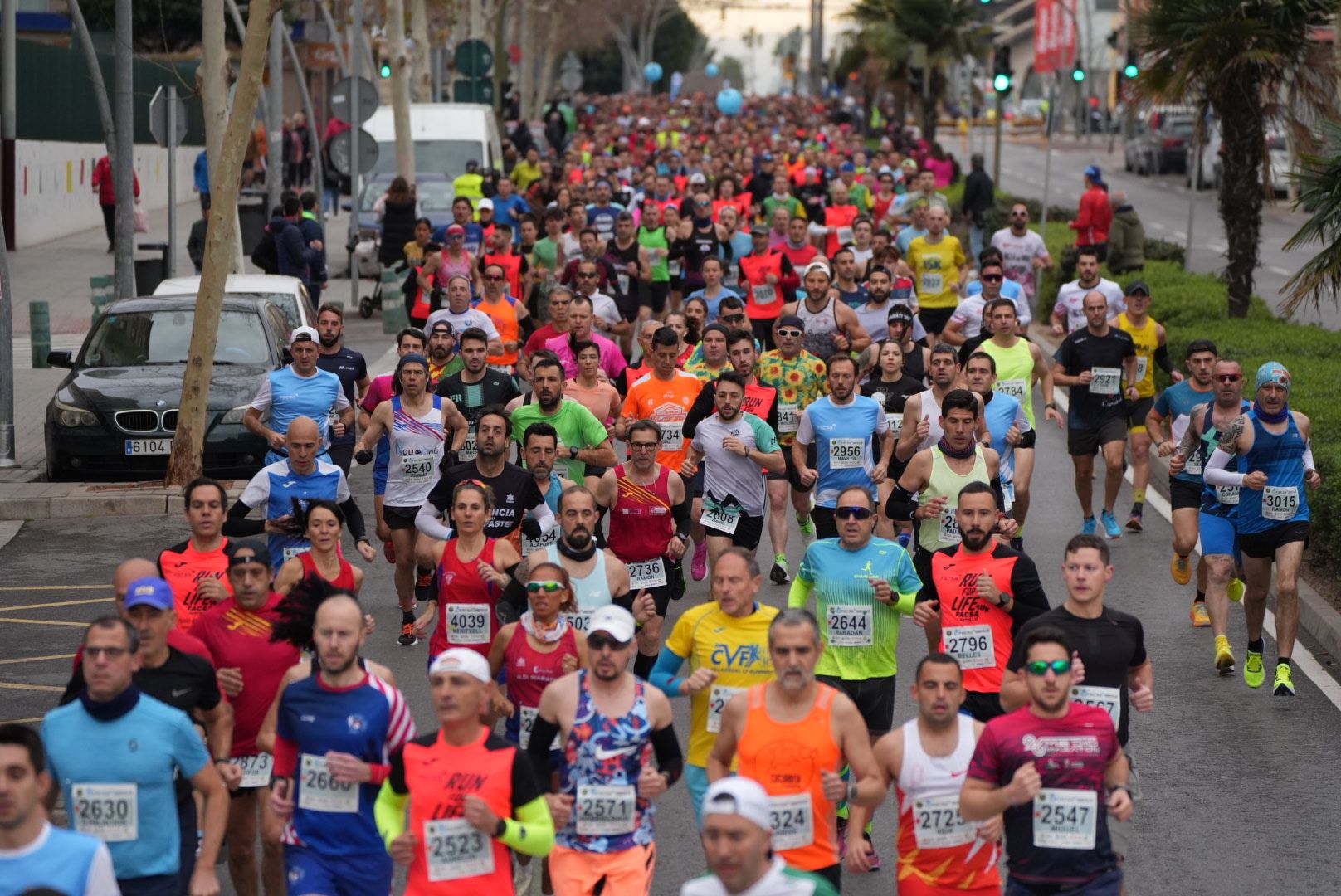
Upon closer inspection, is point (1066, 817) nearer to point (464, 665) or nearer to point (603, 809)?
point (603, 809)

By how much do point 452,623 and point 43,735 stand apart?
3.01m

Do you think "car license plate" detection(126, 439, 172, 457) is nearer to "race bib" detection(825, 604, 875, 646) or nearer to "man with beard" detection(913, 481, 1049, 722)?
"race bib" detection(825, 604, 875, 646)

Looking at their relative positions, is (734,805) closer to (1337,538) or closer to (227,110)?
(1337,538)

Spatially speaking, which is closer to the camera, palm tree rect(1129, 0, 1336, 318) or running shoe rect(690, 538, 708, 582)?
running shoe rect(690, 538, 708, 582)

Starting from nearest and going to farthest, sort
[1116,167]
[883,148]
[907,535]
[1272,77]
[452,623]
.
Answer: [452,623], [907,535], [1272,77], [883,148], [1116,167]

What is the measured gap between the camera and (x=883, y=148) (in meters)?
49.7

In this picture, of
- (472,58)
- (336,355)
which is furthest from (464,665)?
(472,58)

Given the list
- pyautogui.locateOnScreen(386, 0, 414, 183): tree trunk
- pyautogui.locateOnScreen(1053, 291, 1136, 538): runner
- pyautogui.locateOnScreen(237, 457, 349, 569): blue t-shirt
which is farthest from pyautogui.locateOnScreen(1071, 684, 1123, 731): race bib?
pyautogui.locateOnScreen(386, 0, 414, 183): tree trunk

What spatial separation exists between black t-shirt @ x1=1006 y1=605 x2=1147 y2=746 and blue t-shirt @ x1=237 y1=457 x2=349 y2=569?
4.40 metres

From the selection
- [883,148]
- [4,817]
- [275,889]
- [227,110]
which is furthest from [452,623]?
[883,148]

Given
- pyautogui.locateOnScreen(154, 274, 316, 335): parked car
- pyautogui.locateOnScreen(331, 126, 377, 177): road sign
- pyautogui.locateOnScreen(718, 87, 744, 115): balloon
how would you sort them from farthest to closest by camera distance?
1. pyautogui.locateOnScreen(718, 87, 744, 115): balloon
2. pyautogui.locateOnScreen(331, 126, 377, 177): road sign
3. pyautogui.locateOnScreen(154, 274, 316, 335): parked car

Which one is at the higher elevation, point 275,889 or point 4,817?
point 4,817

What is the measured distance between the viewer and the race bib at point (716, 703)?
7.88 meters

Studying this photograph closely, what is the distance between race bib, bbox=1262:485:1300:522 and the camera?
1157cm
